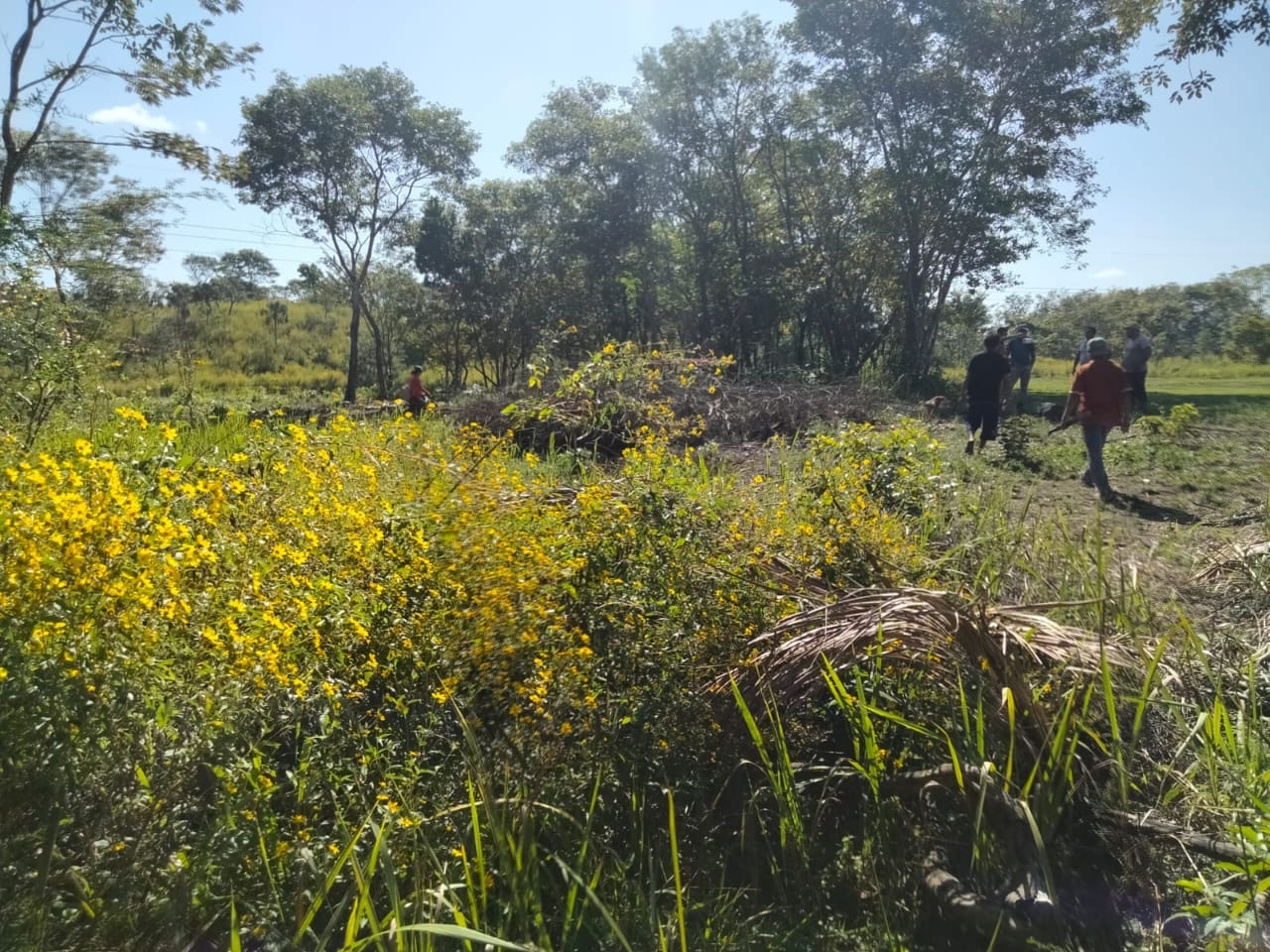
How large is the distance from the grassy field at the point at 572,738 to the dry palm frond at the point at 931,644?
0.05 ft

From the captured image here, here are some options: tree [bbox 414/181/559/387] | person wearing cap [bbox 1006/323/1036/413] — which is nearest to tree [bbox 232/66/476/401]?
tree [bbox 414/181/559/387]

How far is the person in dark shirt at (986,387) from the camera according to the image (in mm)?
8148

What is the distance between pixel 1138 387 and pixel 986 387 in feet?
13.7

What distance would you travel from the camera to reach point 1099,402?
6.62 m

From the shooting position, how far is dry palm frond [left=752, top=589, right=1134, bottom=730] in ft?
8.71

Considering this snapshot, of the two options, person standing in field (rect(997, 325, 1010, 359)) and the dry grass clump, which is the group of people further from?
the dry grass clump

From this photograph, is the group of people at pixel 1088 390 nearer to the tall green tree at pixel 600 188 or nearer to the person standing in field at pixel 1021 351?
the person standing in field at pixel 1021 351

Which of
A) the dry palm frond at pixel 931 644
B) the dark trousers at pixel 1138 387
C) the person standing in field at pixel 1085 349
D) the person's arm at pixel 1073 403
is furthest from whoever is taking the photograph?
the dark trousers at pixel 1138 387

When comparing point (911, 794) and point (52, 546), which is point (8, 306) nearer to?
point (52, 546)

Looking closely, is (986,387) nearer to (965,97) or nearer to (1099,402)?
(1099,402)

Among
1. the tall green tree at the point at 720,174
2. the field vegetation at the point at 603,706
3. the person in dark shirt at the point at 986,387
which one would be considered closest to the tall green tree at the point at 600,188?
the tall green tree at the point at 720,174

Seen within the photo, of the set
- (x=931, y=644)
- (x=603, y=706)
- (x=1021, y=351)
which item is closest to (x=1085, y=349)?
(x=1021, y=351)

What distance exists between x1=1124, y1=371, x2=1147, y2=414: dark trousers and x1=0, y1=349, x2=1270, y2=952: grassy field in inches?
320

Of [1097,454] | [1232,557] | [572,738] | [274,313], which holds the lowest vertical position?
[572,738]
